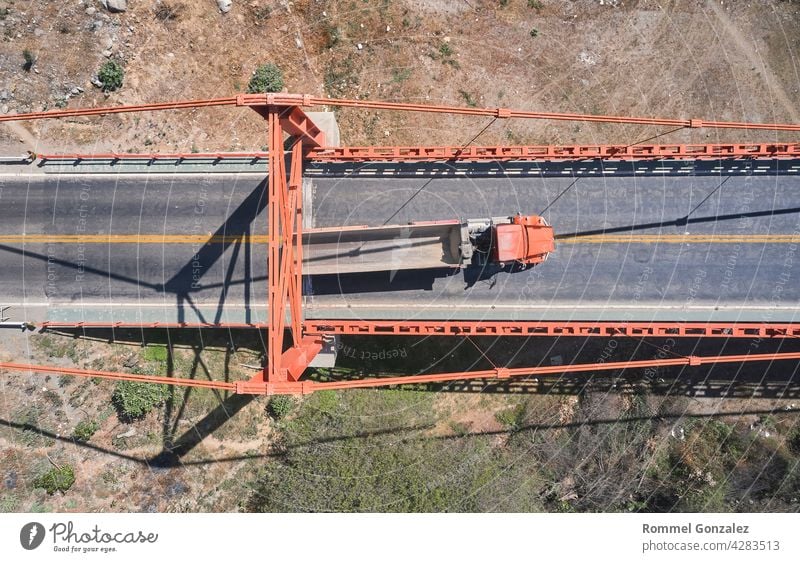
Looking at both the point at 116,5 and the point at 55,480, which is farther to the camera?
the point at 116,5

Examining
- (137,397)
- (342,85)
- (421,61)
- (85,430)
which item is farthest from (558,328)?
(85,430)

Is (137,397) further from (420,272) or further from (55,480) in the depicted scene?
(420,272)

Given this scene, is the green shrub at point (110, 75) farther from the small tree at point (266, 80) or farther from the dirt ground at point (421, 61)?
the small tree at point (266, 80)

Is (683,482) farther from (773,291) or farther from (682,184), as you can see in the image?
(682,184)

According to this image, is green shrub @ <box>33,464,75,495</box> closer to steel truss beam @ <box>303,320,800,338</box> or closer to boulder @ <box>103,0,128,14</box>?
steel truss beam @ <box>303,320,800,338</box>

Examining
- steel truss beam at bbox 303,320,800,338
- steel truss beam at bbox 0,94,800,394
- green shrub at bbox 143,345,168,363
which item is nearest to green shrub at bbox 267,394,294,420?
steel truss beam at bbox 0,94,800,394

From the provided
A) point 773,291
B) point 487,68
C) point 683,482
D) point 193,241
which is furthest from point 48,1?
point 683,482

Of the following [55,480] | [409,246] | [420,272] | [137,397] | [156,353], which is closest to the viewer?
[409,246]
